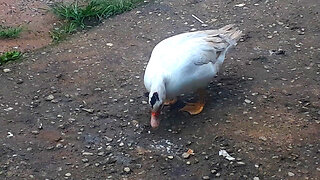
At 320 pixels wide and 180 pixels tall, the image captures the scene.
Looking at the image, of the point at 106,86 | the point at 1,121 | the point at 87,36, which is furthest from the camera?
the point at 87,36

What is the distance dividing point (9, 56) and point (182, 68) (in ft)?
6.45

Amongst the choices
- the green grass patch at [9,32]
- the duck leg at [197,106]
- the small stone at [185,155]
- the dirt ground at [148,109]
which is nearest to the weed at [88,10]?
the dirt ground at [148,109]

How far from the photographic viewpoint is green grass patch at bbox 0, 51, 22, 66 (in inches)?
229

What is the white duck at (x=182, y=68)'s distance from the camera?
15.2 feet

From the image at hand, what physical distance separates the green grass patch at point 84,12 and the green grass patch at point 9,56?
0.67 m

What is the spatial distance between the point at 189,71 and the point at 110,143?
81cm

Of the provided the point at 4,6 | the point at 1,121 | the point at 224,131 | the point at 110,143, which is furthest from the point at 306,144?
the point at 4,6

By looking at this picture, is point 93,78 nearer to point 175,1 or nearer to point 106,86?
point 106,86

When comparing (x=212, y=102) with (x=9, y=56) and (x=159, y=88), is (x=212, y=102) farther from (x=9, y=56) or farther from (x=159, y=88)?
(x=9, y=56)

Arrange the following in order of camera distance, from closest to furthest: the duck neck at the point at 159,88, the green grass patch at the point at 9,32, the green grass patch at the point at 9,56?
the duck neck at the point at 159,88 → the green grass patch at the point at 9,56 → the green grass patch at the point at 9,32

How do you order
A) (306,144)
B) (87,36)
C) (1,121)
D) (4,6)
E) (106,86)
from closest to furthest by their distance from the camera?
(306,144) < (1,121) < (106,86) < (87,36) < (4,6)

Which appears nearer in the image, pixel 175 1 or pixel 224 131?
pixel 224 131

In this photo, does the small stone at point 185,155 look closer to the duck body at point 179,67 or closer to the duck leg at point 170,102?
the duck body at point 179,67

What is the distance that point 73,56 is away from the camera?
235 inches
